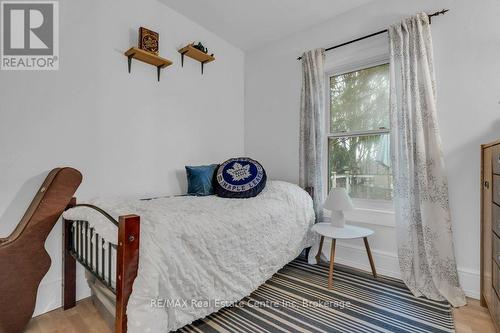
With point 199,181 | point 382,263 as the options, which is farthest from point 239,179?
point 382,263

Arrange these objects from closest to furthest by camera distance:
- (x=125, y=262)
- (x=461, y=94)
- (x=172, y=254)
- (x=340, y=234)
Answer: (x=125, y=262), (x=172, y=254), (x=461, y=94), (x=340, y=234)

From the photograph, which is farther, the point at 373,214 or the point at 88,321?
the point at 373,214

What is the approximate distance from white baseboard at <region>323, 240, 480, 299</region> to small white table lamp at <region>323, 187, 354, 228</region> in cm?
42

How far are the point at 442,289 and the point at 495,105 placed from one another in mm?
1381

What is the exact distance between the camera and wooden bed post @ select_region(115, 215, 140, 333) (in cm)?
106

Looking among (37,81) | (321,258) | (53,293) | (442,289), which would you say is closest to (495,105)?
(442,289)

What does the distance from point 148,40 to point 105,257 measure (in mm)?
1772

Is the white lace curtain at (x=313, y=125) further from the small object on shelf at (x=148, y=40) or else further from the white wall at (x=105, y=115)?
the small object on shelf at (x=148, y=40)

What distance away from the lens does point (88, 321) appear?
1587 mm

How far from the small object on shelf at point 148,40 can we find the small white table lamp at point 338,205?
1.99 meters

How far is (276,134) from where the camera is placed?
3.04 meters

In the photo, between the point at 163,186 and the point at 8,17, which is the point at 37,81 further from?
the point at 163,186

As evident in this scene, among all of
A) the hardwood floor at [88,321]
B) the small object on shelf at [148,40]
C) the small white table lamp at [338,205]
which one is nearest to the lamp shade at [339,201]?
the small white table lamp at [338,205]

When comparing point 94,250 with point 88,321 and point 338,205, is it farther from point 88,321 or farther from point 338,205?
point 338,205
